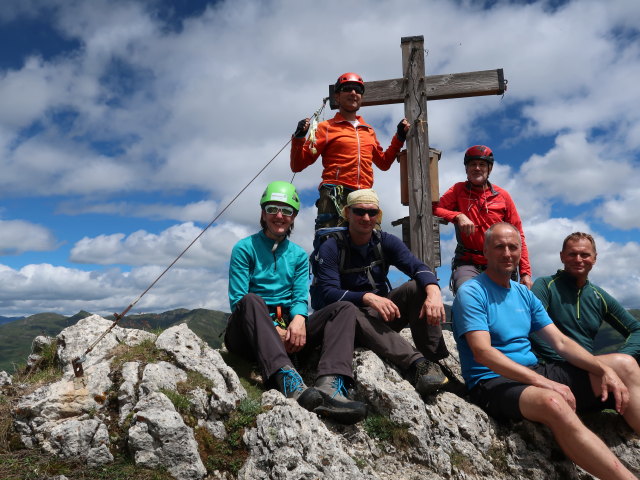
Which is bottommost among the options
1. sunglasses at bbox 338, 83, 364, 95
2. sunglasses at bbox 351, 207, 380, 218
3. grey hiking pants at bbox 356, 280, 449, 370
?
grey hiking pants at bbox 356, 280, 449, 370

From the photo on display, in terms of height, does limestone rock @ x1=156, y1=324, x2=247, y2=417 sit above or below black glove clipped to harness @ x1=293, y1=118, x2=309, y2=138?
below

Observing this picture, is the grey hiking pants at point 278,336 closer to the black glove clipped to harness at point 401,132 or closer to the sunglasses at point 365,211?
the sunglasses at point 365,211

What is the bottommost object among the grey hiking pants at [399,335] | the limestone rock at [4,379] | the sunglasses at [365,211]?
the limestone rock at [4,379]

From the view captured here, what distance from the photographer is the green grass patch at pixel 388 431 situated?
573 centimetres

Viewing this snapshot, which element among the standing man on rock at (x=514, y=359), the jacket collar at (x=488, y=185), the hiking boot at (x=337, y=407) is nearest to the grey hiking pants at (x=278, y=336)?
the hiking boot at (x=337, y=407)

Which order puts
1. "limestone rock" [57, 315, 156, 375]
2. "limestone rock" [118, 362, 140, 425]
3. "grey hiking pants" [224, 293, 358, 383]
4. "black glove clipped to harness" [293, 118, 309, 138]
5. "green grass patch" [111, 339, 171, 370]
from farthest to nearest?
1. "black glove clipped to harness" [293, 118, 309, 138]
2. "limestone rock" [57, 315, 156, 375]
3. "grey hiking pants" [224, 293, 358, 383]
4. "green grass patch" [111, 339, 171, 370]
5. "limestone rock" [118, 362, 140, 425]

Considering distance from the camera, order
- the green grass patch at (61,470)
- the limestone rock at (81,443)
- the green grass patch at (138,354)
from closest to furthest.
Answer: the green grass patch at (61,470), the limestone rock at (81,443), the green grass patch at (138,354)

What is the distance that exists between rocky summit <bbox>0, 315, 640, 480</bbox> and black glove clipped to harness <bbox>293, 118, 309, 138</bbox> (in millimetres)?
3797

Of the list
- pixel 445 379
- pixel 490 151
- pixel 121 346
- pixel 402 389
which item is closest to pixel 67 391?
pixel 121 346

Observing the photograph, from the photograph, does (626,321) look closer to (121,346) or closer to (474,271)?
(474,271)

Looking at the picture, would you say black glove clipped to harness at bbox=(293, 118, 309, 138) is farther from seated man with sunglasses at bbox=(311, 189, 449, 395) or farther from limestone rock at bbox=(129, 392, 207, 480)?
limestone rock at bbox=(129, 392, 207, 480)

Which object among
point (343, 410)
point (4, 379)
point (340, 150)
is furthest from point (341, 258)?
point (4, 379)

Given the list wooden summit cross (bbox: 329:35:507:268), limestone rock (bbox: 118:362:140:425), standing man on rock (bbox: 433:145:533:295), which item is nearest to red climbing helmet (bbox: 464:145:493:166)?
standing man on rock (bbox: 433:145:533:295)

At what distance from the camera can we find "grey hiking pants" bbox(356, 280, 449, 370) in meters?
6.68
